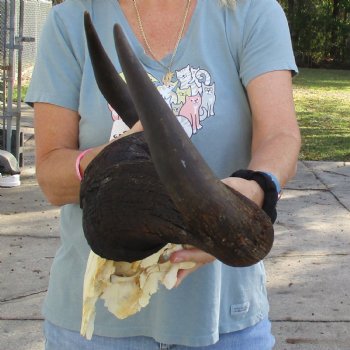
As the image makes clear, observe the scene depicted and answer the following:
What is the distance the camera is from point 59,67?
Answer: 6.93 feet

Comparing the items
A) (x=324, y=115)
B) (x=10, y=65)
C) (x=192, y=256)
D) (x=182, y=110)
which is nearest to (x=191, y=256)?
(x=192, y=256)

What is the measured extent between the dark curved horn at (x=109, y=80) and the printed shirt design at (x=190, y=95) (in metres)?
0.27

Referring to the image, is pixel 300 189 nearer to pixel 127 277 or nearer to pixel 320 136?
pixel 320 136

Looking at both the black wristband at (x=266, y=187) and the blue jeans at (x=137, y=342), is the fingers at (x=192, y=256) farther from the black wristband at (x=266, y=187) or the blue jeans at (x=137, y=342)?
the blue jeans at (x=137, y=342)

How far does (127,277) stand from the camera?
1648 millimetres

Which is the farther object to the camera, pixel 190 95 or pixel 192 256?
pixel 190 95

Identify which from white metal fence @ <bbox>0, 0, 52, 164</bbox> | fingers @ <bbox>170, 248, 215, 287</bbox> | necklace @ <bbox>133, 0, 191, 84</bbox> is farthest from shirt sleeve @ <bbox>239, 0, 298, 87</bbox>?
white metal fence @ <bbox>0, 0, 52, 164</bbox>

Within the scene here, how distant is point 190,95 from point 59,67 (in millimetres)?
358

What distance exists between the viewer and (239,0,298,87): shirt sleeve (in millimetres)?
2016

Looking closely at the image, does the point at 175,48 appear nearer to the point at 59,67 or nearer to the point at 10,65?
the point at 59,67

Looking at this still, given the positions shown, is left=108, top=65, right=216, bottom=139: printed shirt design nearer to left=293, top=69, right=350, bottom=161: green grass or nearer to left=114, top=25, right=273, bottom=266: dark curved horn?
left=114, top=25, right=273, bottom=266: dark curved horn

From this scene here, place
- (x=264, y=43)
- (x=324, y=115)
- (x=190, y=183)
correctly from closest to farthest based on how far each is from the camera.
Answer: (x=190, y=183), (x=264, y=43), (x=324, y=115)

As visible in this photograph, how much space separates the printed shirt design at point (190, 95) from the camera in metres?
2.04

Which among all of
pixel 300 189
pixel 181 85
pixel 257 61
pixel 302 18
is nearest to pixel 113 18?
pixel 181 85
